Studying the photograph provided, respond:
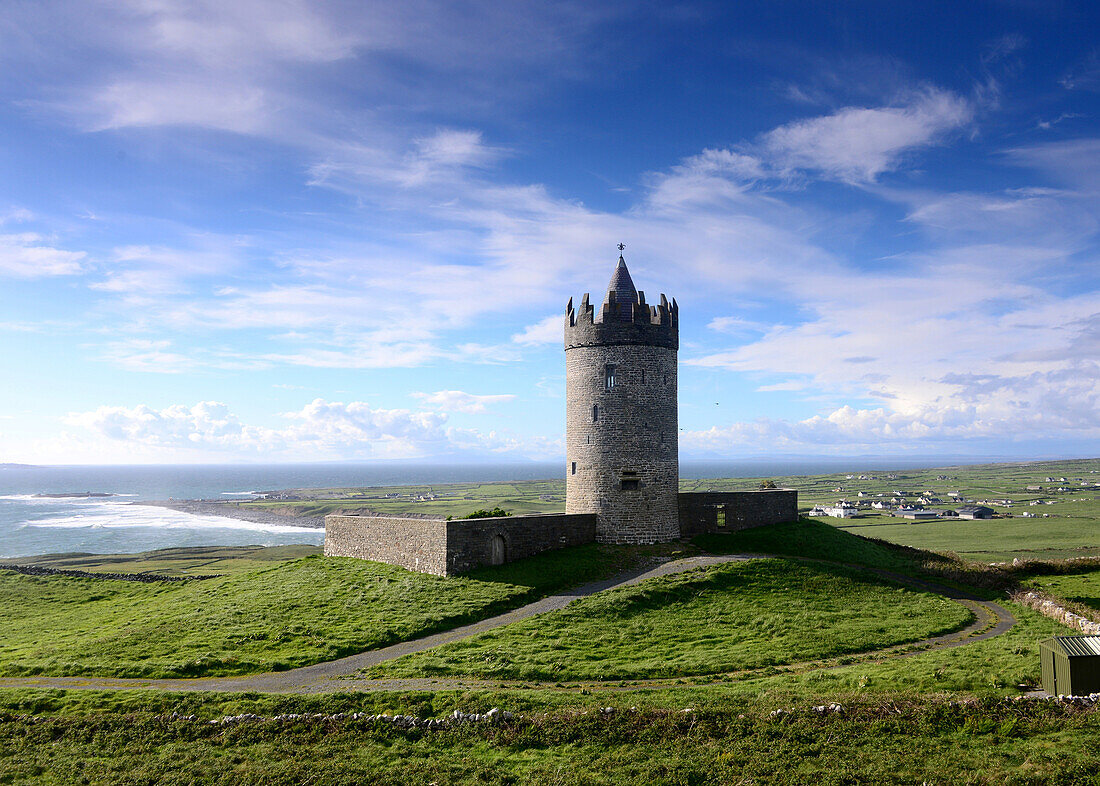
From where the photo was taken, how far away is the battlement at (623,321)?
36719 mm

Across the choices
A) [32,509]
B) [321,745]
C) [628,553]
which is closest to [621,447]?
[628,553]

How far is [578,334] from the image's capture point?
3778cm

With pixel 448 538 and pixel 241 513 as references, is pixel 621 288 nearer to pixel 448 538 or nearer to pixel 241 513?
pixel 448 538

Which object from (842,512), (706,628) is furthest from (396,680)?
(842,512)

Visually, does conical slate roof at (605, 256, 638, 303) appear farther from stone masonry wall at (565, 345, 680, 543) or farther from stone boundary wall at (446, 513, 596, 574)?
stone boundary wall at (446, 513, 596, 574)

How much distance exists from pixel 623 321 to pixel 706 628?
17.0 m

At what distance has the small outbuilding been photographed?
52.7 feet

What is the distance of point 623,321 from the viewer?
3675 centimetres

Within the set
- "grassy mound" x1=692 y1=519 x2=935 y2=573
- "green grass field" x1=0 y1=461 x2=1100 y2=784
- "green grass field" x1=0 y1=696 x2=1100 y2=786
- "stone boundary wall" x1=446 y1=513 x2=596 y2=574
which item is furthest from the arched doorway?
"green grass field" x1=0 y1=696 x2=1100 y2=786

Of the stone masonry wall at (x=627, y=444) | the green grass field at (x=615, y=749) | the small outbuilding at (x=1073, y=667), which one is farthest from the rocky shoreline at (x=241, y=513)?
the small outbuilding at (x=1073, y=667)

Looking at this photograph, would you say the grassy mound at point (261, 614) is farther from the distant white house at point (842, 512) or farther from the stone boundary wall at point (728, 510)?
the distant white house at point (842, 512)

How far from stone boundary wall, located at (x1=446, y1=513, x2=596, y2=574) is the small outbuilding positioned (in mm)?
20586

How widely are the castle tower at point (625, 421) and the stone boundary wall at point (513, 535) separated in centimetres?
137

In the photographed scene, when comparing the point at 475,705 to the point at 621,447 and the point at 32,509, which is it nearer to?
the point at 621,447
